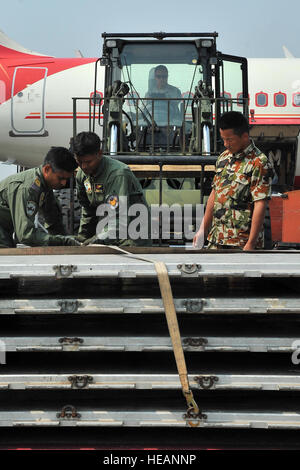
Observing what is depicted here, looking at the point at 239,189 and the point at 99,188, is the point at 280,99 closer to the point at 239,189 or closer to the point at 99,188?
the point at 239,189

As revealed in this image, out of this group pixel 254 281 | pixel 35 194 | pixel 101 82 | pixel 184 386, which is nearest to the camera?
pixel 184 386

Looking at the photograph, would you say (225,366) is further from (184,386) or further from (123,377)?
(123,377)

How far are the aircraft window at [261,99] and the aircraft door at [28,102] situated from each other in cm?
559

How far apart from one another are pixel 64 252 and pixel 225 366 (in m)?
1.06

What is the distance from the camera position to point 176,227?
23.9ft

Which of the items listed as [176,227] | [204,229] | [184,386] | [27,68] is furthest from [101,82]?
[184,386]

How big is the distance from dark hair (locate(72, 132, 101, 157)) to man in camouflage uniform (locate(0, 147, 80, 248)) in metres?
0.16

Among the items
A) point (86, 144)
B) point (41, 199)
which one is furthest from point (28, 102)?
point (41, 199)

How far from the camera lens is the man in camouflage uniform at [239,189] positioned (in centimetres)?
454

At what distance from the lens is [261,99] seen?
16.3 metres

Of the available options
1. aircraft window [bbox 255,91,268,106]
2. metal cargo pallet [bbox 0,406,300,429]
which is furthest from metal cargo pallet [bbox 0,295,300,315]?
aircraft window [bbox 255,91,268,106]

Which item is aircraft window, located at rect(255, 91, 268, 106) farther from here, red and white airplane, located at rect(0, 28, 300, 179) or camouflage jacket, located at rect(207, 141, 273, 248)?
camouflage jacket, located at rect(207, 141, 273, 248)

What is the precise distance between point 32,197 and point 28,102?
12312 millimetres

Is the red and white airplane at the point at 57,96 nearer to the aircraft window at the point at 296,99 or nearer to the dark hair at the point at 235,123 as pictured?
the aircraft window at the point at 296,99
